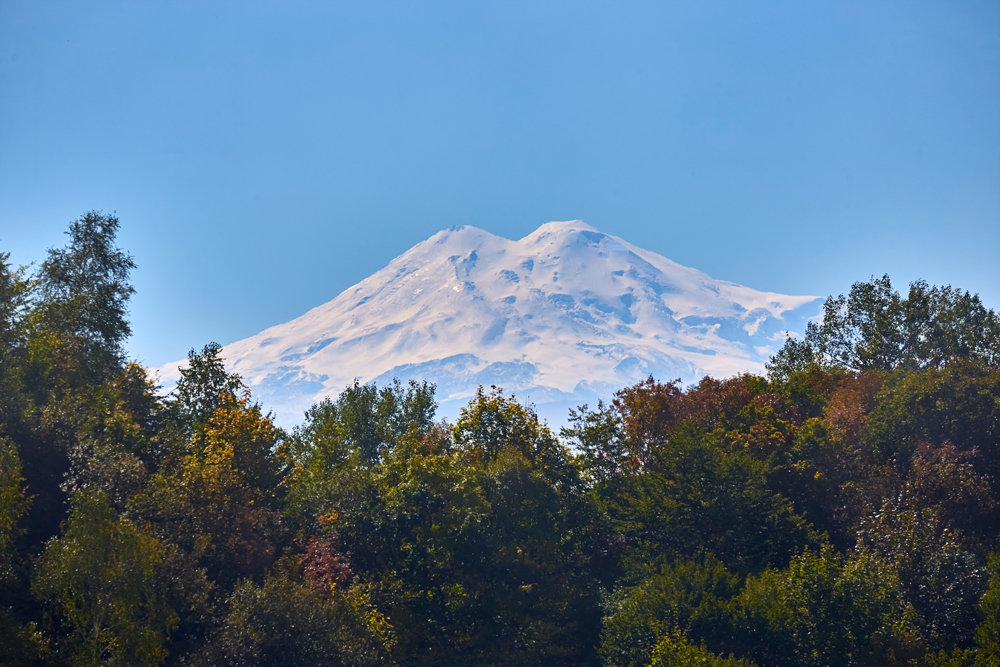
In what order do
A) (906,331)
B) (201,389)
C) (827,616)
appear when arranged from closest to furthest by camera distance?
1. (827,616)
2. (201,389)
3. (906,331)

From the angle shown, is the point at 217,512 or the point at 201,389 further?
the point at 201,389

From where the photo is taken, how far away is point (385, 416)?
3223 inches

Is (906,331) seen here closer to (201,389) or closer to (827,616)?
(827,616)

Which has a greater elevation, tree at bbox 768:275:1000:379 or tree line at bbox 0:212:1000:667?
tree at bbox 768:275:1000:379

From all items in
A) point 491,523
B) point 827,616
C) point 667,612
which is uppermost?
point 491,523

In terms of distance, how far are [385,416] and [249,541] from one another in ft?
144

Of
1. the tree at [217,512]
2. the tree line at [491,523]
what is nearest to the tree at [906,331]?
the tree line at [491,523]

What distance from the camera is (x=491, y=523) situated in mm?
44781

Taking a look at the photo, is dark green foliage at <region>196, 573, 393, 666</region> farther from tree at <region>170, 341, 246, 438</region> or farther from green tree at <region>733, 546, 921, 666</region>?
tree at <region>170, 341, 246, 438</region>

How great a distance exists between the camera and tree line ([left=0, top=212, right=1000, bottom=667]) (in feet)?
105

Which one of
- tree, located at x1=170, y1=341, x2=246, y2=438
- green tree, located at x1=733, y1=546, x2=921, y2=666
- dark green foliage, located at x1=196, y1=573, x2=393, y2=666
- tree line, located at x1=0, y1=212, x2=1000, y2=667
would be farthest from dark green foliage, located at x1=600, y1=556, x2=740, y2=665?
tree, located at x1=170, y1=341, x2=246, y2=438

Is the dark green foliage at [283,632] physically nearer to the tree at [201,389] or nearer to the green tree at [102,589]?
the green tree at [102,589]

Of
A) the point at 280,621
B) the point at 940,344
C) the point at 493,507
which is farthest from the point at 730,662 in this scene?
the point at 940,344

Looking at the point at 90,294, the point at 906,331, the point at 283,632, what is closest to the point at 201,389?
the point at 90,294
